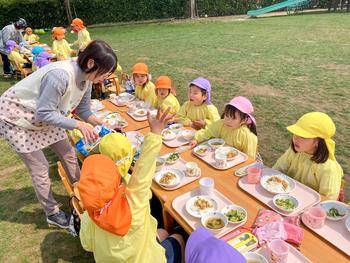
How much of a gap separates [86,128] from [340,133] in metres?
4.91

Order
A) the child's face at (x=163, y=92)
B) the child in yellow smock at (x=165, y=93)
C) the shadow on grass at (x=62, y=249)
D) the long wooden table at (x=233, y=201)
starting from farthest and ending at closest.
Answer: the child's face at (x=163, y=92), the child in yellow smock at (x=165, y=93), the shadow on grass at (x=62, y=249), the long wooden table at (x=233, y=201)

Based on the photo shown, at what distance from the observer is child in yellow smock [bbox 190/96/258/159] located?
11.9ft

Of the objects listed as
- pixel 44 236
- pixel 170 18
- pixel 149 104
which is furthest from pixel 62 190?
pixel 170 18

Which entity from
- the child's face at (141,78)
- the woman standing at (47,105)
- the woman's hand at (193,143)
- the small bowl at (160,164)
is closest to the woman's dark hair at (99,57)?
the woman standing at (47,105)

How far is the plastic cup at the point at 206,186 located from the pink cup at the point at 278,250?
76cm

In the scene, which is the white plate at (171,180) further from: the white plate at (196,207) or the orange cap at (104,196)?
the orange cap at (104,196)

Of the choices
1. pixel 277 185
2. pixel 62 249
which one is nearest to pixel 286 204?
pixel 277 185

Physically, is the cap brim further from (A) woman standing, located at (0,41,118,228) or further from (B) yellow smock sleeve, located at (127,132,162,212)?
(A) woman standing, located at (0,41,118,228)

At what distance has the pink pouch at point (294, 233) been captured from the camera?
2.12 meters

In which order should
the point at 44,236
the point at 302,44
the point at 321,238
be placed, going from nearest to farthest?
the point at 321,238
the point at 44,236
the point at 302,44

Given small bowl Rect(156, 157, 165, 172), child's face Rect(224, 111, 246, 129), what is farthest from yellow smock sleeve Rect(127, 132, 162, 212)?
child's face Rect(224, 111, 246, 129)

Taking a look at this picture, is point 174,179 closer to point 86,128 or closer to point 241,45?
point 86,128

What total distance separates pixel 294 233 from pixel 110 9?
2604 centimetres

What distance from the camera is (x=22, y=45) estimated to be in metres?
11.3
